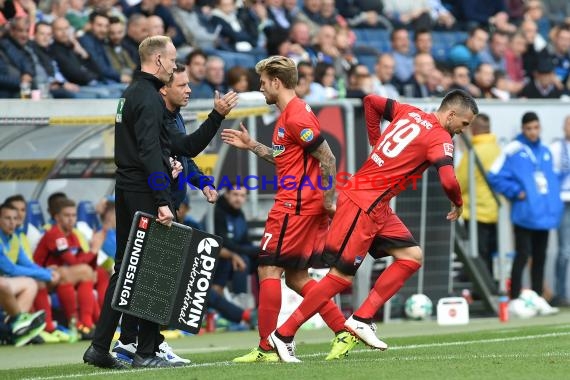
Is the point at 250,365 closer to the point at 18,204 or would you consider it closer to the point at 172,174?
the point at 172,174

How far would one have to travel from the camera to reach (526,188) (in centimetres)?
1708

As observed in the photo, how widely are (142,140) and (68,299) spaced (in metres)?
5.16

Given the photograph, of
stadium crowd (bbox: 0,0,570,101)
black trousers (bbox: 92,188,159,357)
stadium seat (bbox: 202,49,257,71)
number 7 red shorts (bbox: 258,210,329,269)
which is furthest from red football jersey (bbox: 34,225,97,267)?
number 7 red shorts (bbox: 258,210,329,269)

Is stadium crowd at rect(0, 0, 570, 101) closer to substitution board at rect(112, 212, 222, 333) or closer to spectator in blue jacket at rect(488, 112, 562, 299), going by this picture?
spectator in blue jacket at rect(488, 112, 562, 299)

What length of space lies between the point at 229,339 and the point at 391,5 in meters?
11.8

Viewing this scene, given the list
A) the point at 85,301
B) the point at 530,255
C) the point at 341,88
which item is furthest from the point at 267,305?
the point at 341,88

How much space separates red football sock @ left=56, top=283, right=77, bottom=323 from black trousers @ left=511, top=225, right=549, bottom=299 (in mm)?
5653

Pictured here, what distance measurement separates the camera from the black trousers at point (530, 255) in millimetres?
17031

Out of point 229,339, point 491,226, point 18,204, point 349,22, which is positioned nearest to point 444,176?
point 229,339

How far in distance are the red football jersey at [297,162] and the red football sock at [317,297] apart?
52 cm

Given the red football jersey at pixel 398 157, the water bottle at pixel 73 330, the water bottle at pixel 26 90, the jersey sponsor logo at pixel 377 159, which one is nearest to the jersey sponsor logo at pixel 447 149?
the red football jersey at pixel 398 157

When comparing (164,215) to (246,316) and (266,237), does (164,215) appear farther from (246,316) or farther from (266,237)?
(246,316)

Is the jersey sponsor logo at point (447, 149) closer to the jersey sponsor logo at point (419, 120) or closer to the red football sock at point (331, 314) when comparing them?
the jersey sponsor logo at point (419, 120)

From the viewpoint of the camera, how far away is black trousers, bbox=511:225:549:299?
55.9ft
